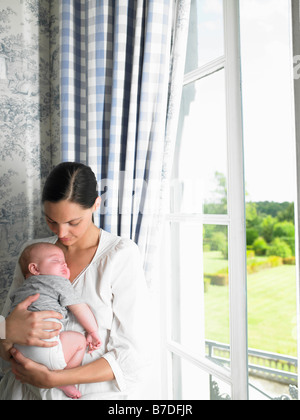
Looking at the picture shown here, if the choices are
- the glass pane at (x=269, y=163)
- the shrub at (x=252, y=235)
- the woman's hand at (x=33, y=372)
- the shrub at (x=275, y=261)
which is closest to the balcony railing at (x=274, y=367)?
the glass pane at (x=269, y=163)

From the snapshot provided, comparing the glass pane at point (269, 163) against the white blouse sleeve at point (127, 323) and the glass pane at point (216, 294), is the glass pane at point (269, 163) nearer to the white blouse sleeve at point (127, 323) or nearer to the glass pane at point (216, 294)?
the glass pane at point (216, 294)

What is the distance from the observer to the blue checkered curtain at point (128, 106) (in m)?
1.27

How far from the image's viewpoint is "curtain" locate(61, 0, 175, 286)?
4.16 ft

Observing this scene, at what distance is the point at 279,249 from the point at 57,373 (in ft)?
19.8

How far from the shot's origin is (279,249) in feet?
20.8

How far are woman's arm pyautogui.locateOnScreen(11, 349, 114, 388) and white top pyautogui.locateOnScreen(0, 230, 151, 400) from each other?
0.03m

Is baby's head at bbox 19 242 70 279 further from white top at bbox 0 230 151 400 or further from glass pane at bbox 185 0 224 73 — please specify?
glass pane at bbox 185 0 224 73

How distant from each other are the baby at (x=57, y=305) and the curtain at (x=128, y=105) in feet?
1.08

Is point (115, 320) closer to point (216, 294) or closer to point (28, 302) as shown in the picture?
point (28, 302)

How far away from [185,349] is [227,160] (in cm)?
85

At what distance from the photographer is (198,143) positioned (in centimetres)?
146

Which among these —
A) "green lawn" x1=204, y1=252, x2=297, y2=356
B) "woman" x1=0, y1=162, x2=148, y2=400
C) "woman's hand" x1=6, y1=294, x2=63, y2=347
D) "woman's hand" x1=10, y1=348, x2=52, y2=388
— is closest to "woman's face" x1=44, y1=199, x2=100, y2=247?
"woman" x1=0, y1=162, x2=148, y2=400

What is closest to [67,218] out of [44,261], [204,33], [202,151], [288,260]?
[44,261]
